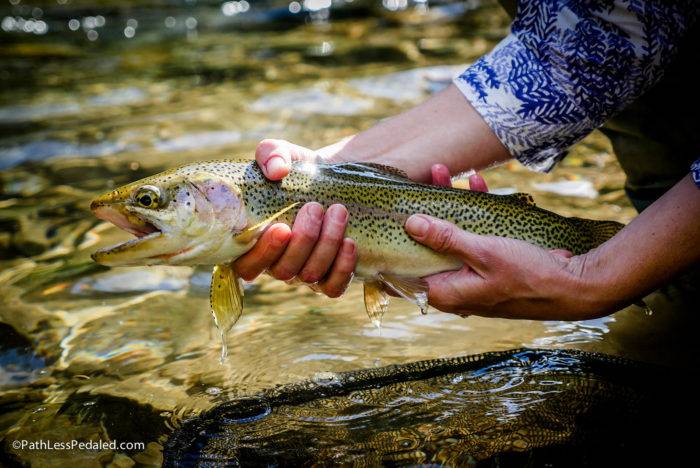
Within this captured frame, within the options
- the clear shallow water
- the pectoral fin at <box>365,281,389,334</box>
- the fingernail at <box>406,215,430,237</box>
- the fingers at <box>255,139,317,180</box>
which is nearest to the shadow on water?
the clear shallow water

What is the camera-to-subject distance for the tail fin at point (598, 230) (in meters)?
2.77

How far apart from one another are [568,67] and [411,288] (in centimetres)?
106

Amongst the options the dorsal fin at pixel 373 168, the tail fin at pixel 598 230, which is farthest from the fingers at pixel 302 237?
the tail fin at pixel 598 230

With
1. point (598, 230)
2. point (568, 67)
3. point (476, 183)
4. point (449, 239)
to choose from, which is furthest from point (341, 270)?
point (568, 67)

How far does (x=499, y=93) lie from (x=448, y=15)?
9.76 metres

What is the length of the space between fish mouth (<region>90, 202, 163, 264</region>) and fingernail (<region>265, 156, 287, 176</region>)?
439 millimetres

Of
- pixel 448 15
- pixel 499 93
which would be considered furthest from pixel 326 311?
pixel 448 15

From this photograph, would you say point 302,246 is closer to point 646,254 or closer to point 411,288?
point 411,288

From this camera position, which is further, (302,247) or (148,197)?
(302,247)

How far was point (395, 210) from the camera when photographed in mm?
2736

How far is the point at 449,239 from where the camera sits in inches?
102

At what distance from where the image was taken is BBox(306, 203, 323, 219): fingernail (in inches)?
102

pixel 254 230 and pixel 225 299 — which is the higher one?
pixel 254 230

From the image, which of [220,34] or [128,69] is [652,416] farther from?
[220,34]
